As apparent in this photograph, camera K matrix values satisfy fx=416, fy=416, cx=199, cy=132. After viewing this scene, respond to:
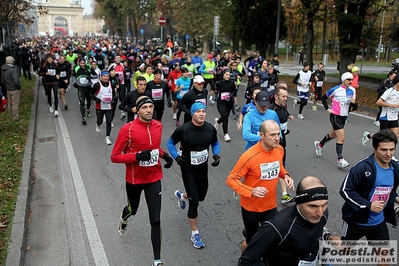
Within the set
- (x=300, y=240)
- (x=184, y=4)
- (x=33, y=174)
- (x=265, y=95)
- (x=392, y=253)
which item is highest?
(x=184, y=4)

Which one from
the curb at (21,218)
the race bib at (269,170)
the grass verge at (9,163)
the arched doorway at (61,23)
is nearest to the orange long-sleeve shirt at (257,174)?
the race bib at (269,170)

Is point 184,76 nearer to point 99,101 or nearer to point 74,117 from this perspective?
point 99,101

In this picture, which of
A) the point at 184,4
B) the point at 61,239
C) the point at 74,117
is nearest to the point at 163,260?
the point at 61,239

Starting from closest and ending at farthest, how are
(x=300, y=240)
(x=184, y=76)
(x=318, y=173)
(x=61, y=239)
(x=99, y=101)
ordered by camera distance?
(x=300, y=240), (x=61, y=239), (x=318, y=173), (x=99, y=101), (x=184, y=76)

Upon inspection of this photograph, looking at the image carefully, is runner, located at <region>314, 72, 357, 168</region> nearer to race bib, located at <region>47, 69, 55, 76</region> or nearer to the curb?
the curb

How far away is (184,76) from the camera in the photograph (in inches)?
462

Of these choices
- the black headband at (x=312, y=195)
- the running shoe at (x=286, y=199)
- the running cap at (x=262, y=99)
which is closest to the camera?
the black headband at (x=312, y=195)

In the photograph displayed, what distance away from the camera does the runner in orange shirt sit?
4105 millimetres

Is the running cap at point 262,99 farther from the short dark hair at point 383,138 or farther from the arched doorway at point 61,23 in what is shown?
the arched doorway at point 61,23

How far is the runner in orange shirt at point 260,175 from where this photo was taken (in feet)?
13.5

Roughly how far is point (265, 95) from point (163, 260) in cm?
255

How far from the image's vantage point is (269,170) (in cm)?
423

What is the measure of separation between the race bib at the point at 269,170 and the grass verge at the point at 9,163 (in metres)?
3.06

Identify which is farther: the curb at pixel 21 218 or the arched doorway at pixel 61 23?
the arched doorway at pixel 61 23
